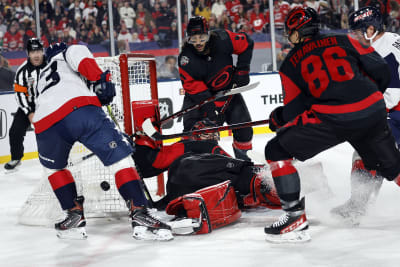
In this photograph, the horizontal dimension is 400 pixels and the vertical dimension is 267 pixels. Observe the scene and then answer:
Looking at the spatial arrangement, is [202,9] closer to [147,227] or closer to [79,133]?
[79,133]

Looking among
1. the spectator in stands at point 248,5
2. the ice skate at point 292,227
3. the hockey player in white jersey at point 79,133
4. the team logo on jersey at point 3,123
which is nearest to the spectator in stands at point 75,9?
the team logo on jersey at point 3,123

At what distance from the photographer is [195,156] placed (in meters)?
3.05

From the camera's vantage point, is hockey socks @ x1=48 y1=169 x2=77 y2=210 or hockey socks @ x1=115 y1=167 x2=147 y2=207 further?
hockey socks @ x1=48 y1=169 x2=77 y2=210

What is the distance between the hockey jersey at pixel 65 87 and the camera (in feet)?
8.74

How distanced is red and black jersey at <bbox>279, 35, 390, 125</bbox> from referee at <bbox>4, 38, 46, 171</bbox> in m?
3.07

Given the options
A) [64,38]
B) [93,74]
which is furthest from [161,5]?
[93,74]

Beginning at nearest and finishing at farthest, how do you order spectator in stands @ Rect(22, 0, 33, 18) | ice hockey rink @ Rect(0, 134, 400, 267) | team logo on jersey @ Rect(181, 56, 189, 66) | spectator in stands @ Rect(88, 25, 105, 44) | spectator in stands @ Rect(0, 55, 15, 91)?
ice hockey rink @ Rect(0, 134, 400, 267) < team logo on jersey @ Rect(181, 56, 189, 66) < spectator in stands @ Rect(0, 55, 15, 91) < spectator in stands @ Rect(22, 0, 33, 18) < spectator in stands @ Rect(88, 25, 105, 44)

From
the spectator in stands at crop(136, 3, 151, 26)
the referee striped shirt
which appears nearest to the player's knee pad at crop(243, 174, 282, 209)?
the referee striped shirt

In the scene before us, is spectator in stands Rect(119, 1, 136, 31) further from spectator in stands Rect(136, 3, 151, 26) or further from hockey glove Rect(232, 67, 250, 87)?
hockey glove Rect(232, 67, 250, 87)

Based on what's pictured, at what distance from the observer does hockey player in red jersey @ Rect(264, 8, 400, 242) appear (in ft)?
7.72

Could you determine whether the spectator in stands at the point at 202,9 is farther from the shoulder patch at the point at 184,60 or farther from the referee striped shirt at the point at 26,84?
the shoulder patch at the point at 184,60

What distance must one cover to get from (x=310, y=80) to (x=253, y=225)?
0.85 meters

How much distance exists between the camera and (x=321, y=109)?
238 cm

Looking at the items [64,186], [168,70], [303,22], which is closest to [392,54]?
[303,22]
